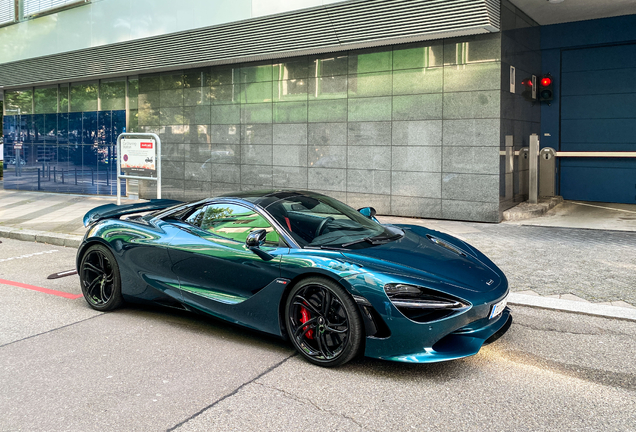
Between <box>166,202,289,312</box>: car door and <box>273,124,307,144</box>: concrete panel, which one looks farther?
<box>273,124,307,144</box>: concrete panel

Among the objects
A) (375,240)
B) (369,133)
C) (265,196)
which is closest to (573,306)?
(375,240)

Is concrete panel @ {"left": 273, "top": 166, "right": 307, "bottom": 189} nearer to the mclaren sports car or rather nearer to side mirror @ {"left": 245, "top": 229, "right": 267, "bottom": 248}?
the mclaren sports car

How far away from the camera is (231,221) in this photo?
5.20 metres

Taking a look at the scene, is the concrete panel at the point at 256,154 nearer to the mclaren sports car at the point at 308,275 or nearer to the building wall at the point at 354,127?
the building wall at the point at 354,127

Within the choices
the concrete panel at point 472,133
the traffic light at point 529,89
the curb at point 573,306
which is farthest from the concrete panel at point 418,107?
the curb at point 573,306

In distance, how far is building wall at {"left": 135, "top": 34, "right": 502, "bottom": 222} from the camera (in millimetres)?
11703

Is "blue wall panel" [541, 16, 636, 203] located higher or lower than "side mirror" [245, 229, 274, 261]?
higher

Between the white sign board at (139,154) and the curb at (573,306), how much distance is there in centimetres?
747

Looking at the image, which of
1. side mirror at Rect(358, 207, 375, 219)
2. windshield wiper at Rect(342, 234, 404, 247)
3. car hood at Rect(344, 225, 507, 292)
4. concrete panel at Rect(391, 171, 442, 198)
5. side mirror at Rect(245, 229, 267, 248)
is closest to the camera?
car hood at Rect(344, 225, 507, 292)

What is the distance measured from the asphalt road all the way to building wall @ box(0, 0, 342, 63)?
369 inches

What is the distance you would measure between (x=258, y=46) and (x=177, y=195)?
5571 millimetres

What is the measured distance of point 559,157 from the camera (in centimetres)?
1435

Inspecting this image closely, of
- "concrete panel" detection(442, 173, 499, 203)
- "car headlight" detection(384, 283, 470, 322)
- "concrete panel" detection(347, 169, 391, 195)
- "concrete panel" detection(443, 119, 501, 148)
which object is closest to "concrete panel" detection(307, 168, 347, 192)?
"concrete panel" detection(347, 169, 391, 195)

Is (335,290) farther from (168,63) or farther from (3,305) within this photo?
(168,63)
